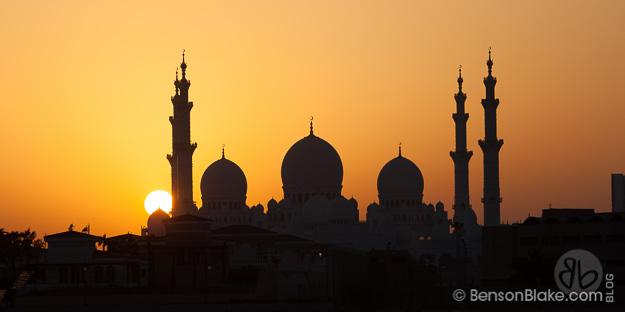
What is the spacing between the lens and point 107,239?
11694cm

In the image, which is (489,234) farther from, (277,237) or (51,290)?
(51,290)

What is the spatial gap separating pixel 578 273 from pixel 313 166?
65.1 meters

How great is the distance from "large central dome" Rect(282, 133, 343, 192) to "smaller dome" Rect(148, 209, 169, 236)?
831 inches

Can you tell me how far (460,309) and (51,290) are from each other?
24.2 metres

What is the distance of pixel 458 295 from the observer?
77.9 meters

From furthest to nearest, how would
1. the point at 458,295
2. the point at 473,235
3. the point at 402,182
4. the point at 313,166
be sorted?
the point at 402,182 → the point at 313,166 → the point at 473,235 → the point at 458,295

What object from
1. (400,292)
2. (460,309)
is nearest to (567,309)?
(460,309)

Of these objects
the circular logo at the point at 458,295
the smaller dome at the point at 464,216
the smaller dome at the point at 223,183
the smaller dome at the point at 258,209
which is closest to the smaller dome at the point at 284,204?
the smaller dome at the point at 258,209

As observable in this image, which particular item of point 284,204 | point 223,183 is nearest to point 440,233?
point 284,204

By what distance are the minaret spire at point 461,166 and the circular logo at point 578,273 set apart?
153 ft

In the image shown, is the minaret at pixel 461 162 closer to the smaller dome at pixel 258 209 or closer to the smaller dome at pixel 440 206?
the smaller dome at pixel 440 206

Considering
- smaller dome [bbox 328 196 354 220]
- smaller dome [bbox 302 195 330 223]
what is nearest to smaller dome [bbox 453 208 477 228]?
smaller dome [bbox 328 196 354 220]

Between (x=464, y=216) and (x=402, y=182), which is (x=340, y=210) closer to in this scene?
(x=464, y=216)

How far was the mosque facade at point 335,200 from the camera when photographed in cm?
12938
